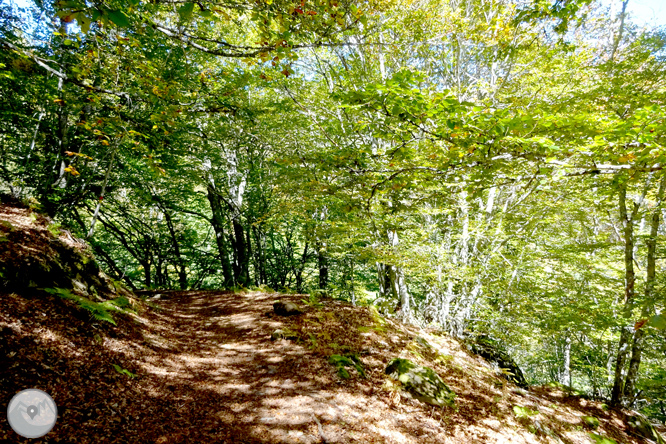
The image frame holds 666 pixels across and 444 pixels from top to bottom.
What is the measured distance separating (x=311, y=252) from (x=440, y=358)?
37.3 feet

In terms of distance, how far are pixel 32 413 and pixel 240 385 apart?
254 cm

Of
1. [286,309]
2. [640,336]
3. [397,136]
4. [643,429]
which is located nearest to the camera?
[397,136]

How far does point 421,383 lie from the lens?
542 centimetres

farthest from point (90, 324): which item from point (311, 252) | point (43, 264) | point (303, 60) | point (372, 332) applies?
point (311, 252)

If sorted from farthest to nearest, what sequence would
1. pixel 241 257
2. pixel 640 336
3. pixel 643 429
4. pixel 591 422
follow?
pixel 241 257
pixel 640 336
pixel 643 429
pixel 591 422

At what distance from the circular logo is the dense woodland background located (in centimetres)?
329

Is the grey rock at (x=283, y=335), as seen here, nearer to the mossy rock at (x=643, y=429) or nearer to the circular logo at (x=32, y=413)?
the circular logo at (x=32, y=413)

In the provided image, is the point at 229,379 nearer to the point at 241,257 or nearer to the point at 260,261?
the point at 241,257

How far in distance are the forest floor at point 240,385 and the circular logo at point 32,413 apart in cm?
8

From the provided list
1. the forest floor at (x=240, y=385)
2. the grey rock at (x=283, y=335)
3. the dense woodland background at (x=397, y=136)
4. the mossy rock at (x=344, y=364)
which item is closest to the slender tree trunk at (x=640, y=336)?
the dense woodland background at (x=397, y=136)

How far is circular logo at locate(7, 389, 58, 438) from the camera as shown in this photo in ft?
8.38

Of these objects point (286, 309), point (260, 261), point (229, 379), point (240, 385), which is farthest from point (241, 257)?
point (240, 385)

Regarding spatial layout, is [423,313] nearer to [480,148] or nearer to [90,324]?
[480,148]

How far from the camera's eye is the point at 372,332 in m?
7.43
